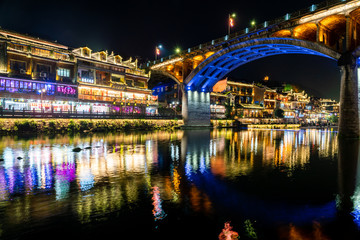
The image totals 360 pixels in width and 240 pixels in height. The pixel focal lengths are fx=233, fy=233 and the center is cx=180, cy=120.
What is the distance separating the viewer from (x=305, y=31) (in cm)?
4197

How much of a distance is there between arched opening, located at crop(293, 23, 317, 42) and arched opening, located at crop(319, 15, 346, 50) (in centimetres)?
203

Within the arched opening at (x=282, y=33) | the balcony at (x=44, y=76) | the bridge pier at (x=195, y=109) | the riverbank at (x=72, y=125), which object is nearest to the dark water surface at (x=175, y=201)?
the riverbank at (x=72, y=125)

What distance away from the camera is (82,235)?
5.80m

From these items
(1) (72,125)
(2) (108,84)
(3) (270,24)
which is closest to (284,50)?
(3) (270,24)

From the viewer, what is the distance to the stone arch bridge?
31.8 metres

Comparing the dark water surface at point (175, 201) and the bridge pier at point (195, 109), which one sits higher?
the bridge pier at point (195, 109)

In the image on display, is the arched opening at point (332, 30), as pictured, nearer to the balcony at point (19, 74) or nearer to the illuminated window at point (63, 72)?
the illuminated window at point (63, 72)

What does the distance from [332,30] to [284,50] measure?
1265cm

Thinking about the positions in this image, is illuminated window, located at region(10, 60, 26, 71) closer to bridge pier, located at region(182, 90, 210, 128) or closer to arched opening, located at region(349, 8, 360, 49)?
bridge pier, located at region(182, 90, 210, 128)

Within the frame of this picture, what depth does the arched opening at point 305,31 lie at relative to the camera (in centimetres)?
4001

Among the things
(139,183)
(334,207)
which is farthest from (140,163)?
(334,207)

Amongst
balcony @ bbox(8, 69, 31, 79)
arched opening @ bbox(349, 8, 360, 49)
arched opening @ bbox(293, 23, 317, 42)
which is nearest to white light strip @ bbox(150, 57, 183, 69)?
arched opening @ bbox(293, 23, 317, 42)

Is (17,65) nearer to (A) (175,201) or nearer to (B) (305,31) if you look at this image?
(A) (175,201)

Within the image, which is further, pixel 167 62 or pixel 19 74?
pixel 167 62
